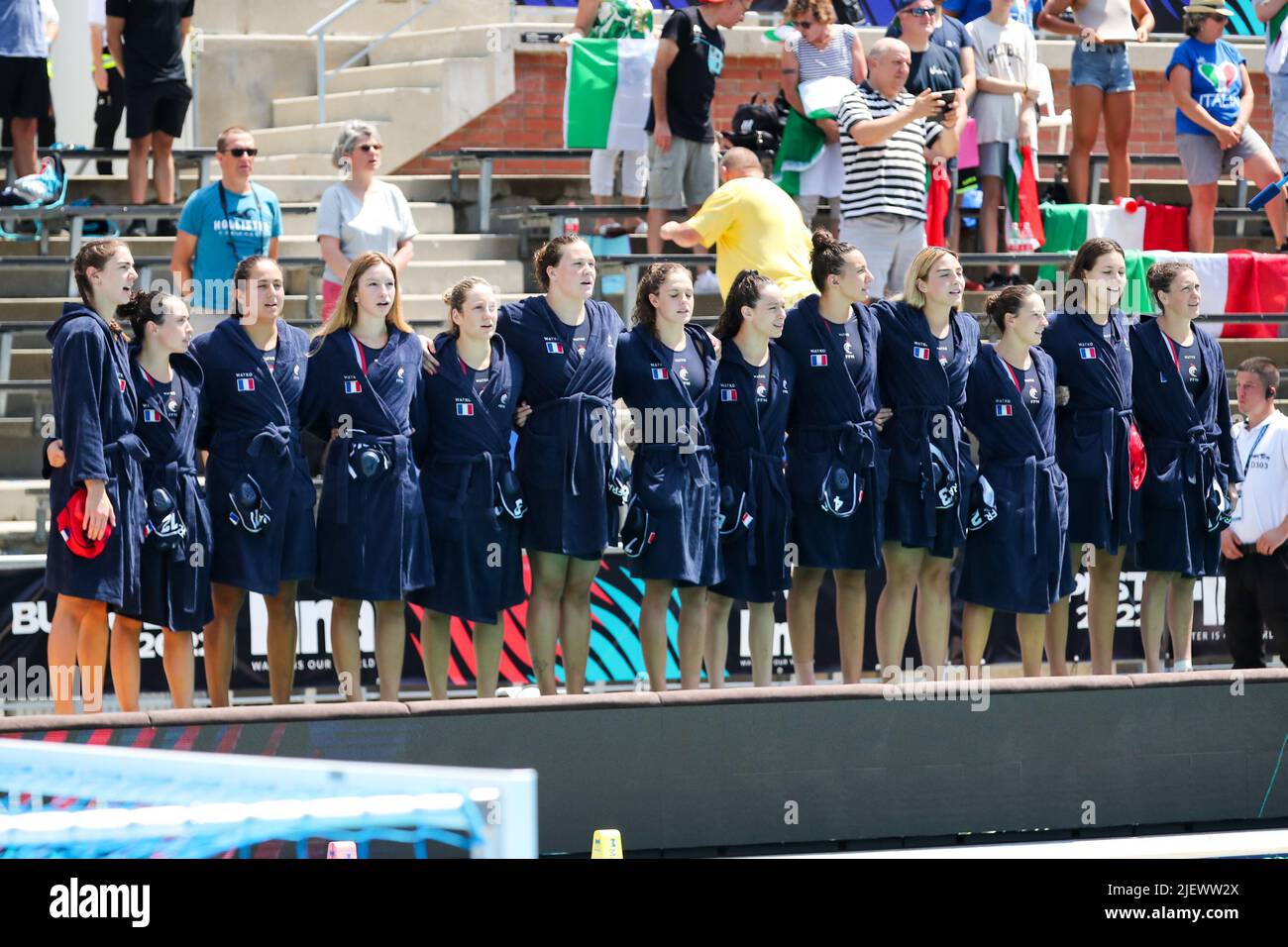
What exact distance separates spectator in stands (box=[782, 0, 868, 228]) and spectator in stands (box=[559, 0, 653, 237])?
1137 millimetres

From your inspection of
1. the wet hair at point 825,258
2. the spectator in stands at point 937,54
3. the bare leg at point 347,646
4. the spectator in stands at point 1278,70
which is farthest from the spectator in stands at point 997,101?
the bare leg at point 347,646

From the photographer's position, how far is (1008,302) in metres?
8.95

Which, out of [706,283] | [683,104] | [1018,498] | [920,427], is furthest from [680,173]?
[1018,498]

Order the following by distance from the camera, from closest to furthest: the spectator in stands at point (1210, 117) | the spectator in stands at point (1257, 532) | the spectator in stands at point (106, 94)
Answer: the spectator in stands at point (1257, 532)
the spectator in stands at point (106, 94)
the spectator in stands at point (1210, 117)

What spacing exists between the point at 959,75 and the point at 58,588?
6568 millimetres

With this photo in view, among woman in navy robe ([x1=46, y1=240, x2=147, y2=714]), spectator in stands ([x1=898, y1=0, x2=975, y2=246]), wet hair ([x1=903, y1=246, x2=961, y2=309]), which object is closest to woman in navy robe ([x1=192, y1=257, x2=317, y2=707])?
woman in navy robe ([x1=46, y1=240, x2=147, y2=714])

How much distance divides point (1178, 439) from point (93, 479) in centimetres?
495

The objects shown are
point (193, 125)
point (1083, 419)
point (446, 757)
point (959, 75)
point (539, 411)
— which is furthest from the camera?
point (193, 125)

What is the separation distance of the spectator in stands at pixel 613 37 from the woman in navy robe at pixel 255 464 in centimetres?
458

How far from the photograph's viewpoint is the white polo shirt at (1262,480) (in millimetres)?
10102

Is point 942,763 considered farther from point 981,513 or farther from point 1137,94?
point 1137,94

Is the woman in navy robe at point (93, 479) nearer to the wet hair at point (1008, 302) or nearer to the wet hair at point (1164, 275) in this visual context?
the wet hair at point (1008, 302)

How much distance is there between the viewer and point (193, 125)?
14.0m
